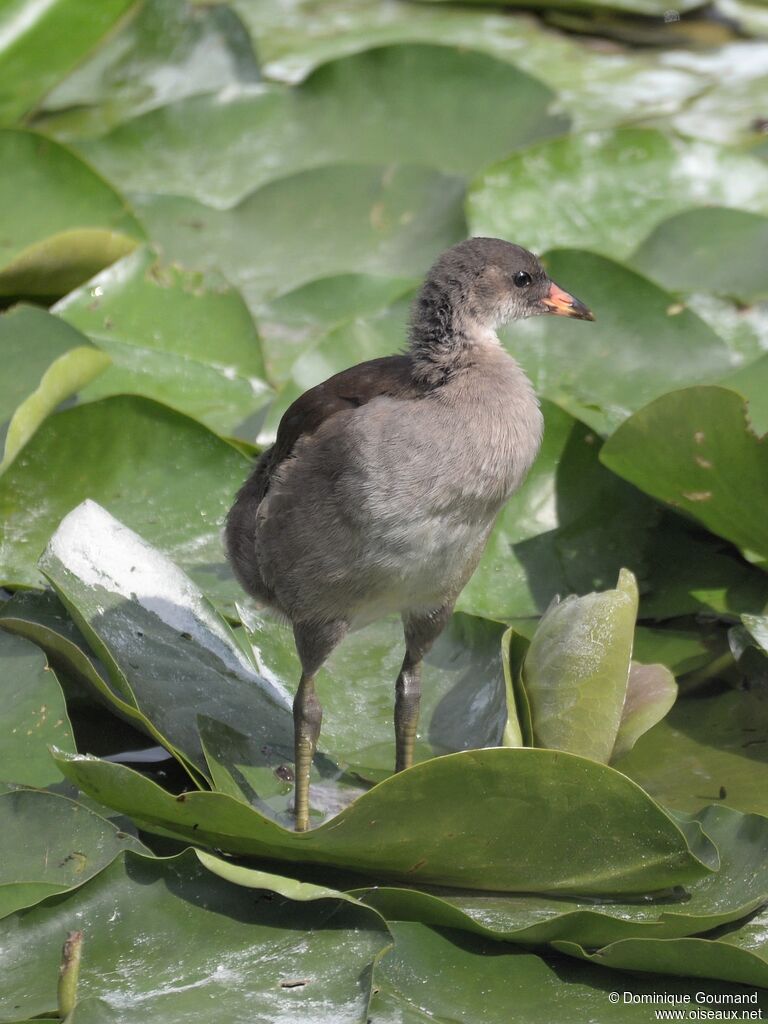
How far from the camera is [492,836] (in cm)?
215

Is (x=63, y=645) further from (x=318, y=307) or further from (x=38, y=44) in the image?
(x=38, y=44)

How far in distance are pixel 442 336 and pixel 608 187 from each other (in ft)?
5.62

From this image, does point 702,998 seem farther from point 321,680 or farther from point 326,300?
point 326,300

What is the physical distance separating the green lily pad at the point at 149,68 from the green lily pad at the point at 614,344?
67.9 inches

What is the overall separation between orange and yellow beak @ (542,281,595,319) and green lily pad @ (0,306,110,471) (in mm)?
983

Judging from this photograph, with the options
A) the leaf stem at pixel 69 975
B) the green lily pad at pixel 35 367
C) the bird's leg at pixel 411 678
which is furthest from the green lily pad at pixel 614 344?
the leaf stem at pixel 69 975

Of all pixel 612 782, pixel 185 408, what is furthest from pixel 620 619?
pixel 185 408

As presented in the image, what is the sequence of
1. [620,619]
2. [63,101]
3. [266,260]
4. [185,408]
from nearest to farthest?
[620,619], [185,408], [266,260], [63,101]

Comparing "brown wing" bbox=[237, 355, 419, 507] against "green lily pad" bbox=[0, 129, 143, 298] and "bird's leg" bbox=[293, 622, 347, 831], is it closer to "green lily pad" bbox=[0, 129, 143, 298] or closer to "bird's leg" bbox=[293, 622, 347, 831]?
"bird's leg" bbox=[293, 622, 347, 831]

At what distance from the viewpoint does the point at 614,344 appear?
3381mm

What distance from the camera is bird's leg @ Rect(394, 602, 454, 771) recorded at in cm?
259

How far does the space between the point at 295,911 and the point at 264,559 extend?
2.30ft

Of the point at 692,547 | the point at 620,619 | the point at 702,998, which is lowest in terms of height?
the point at 692,547

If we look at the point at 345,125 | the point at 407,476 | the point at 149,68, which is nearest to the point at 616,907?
the point at 407,476
